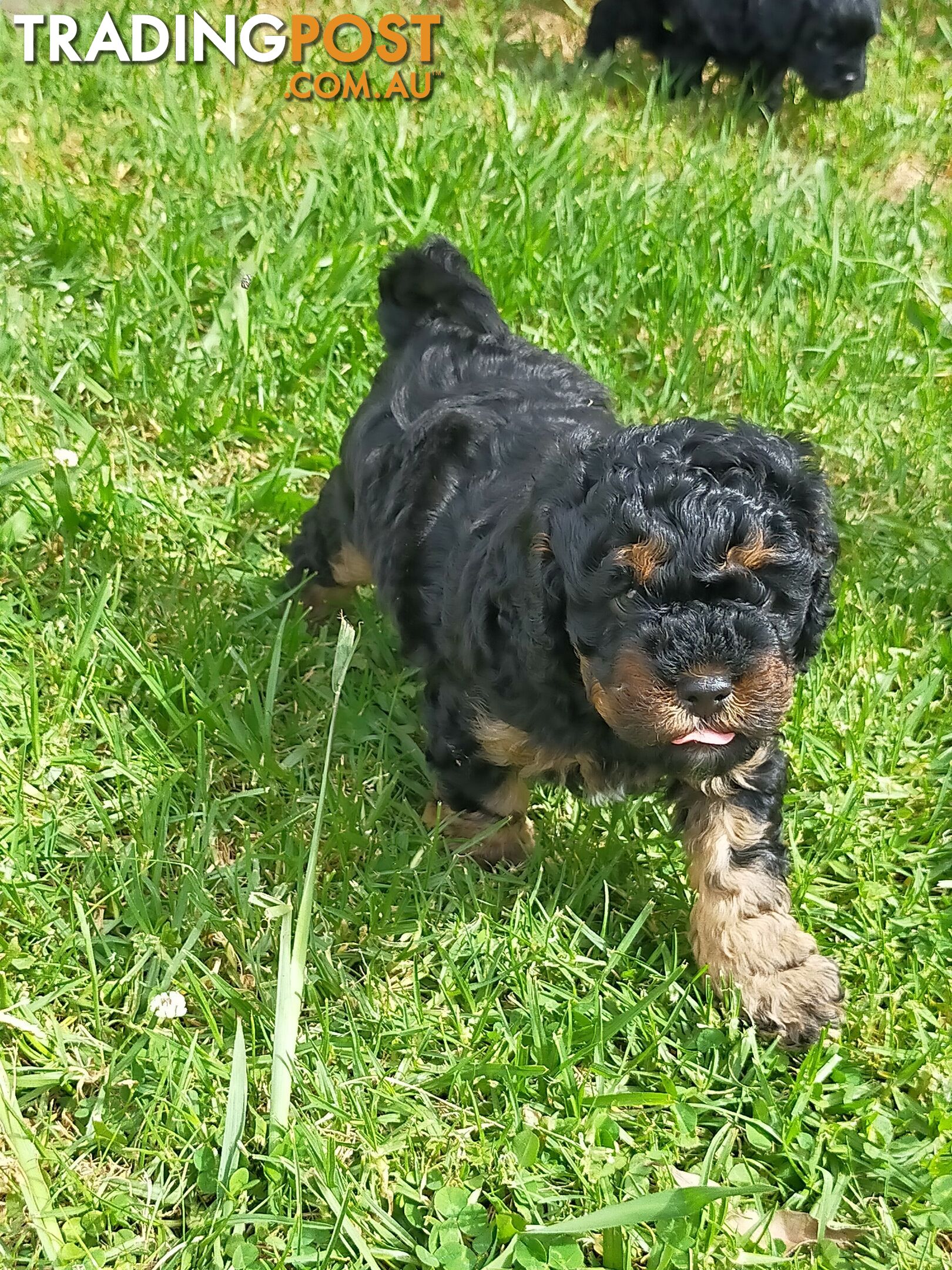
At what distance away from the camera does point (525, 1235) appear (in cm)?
225

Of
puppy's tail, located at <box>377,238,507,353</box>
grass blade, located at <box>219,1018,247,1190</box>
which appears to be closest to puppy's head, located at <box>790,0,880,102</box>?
puppy's tail, located at <box>377,238,507,353</box>

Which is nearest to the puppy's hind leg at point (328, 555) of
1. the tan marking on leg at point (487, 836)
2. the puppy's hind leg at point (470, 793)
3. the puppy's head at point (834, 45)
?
the puppy's hind leg at point (470, 793)

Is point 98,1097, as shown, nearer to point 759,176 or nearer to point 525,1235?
point 525,1235

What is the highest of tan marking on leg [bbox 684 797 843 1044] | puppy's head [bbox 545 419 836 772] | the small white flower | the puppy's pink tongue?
puppy's head [bbox 545 419 836 772]

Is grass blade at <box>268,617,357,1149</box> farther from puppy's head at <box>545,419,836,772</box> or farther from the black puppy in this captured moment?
the black puppy

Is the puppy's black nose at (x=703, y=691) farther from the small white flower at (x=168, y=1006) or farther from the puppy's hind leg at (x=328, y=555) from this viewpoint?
the puppy's hind leg at (x=328, y=555)

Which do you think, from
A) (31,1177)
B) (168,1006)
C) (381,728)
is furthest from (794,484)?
(31,1177)

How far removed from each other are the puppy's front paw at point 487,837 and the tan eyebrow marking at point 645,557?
1016 millimetres

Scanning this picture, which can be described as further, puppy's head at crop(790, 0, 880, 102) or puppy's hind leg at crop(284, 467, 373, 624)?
puppy's head at crop(790, 0, 880, 102)

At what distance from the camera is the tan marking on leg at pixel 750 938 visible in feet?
8.39

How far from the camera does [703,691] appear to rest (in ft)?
6.49

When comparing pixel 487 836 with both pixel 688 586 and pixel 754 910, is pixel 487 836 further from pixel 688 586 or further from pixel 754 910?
pixel 688 586

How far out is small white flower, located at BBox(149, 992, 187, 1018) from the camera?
250 centimetres

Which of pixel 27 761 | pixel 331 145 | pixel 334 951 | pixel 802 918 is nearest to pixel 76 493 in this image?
pixel 27 761
